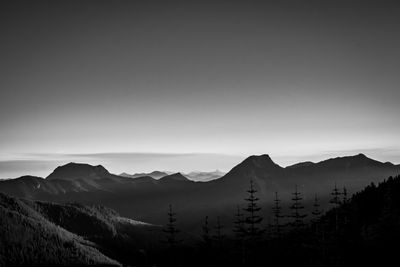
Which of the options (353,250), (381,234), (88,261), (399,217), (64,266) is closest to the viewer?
(353,250)

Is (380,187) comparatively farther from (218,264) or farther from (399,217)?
(218,264)

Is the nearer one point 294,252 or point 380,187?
point 294,252

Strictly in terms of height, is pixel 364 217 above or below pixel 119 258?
above

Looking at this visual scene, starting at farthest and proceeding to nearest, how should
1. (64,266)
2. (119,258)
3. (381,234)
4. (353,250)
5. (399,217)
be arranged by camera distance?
(119,258) < (64,266) < (399,217) < (381,234) < (353,250)

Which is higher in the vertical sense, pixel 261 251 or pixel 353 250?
pixel 353 250

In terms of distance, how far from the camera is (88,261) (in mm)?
124375

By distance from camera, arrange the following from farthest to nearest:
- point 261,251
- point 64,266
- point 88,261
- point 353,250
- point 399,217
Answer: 1. point 88,261
2. point 64,266
3. point 261,251
4. point 399,217
5. point 353,250

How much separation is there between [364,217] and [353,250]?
41839mm

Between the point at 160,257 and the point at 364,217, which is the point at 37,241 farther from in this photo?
the point at 364,217

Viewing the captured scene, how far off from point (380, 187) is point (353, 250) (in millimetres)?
69063

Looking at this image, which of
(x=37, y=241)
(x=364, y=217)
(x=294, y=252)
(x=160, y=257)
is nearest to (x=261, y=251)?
(x=294, y=252)

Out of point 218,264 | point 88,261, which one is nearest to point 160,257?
point 88,261

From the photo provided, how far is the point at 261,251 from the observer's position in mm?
97938

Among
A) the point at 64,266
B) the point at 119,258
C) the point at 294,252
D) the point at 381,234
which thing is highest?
the point at 381,234
